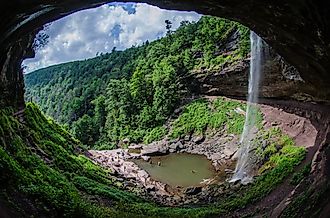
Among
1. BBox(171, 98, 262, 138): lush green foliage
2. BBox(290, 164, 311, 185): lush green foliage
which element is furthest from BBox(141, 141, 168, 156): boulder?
Result: BBox(290, 164, 311, 185): lush green foliage

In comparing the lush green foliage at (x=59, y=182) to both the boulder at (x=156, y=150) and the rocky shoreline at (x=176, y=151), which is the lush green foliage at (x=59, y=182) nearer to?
the rocky shoreline at (x=176, y=151)

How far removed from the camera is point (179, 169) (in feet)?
120

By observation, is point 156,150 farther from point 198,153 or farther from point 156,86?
point 156,86

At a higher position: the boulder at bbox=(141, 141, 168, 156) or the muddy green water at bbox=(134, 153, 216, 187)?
the boulder at bbox=(141, 141, 168, 156)

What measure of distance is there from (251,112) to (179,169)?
939 centimetres

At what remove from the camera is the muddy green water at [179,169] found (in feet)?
106

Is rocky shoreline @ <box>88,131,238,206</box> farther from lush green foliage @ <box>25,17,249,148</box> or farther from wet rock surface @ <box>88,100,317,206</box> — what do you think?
lush green foliage @ <box>25,17,249,148</box>

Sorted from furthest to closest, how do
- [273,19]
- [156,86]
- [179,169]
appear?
[156,86], [179,169], [273,19]

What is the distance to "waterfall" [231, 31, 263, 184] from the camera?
95.6ft

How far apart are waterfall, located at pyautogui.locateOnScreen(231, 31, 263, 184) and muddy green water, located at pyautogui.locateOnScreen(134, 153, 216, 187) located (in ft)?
10.6

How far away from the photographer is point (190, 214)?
16.6 metres

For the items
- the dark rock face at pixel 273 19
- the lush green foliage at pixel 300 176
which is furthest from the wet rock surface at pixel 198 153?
the dark rock face at pixel 273 19

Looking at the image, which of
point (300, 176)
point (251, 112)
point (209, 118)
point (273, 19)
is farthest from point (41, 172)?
point (209, 118)

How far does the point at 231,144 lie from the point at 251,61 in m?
8.64
